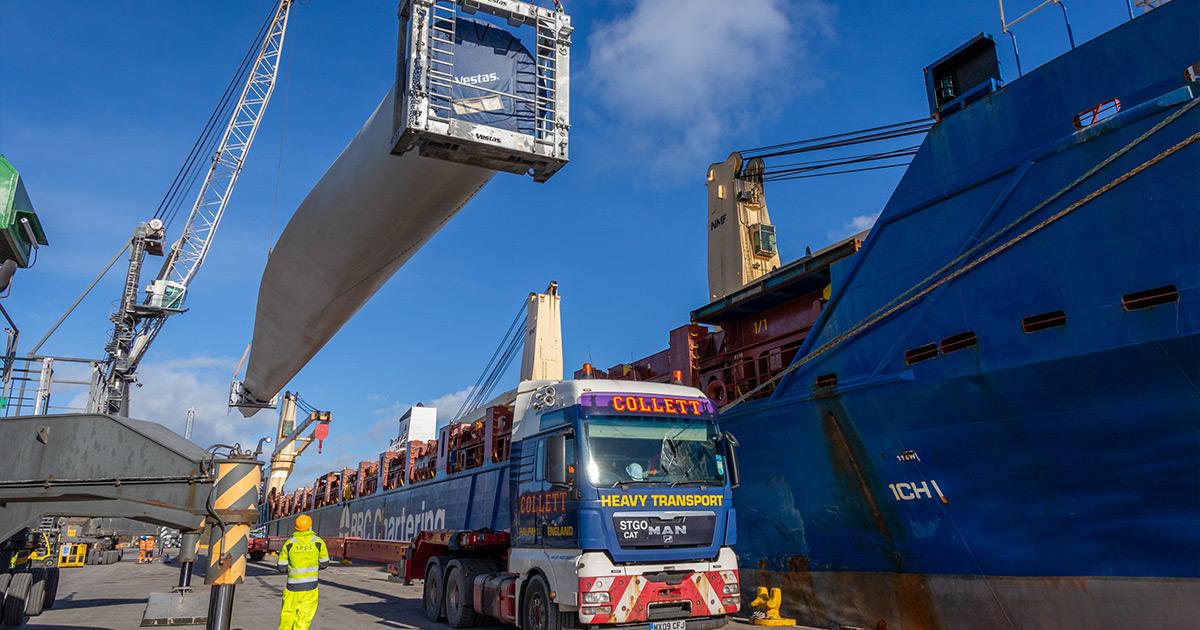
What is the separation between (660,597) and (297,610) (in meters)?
4.03

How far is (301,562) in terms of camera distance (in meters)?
7.73

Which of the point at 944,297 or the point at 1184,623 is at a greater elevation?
the point at 944,297

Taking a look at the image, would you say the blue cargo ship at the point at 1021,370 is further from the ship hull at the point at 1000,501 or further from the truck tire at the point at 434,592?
the truck tire at the point at 434,592

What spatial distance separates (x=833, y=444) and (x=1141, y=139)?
18.6 ft

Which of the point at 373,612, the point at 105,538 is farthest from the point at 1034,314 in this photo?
the point at 105,538

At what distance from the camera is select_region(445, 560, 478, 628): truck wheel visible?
10.8m

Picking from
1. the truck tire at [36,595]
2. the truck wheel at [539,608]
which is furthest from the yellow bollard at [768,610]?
the truck tire at [36,595]

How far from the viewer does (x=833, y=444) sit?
11062 mm

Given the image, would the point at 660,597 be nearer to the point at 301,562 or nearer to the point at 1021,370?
the point at 301,562

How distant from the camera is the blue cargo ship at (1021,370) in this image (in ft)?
25.1

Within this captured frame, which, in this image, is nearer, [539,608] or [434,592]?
[539,608]

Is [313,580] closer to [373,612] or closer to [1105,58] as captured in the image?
[373,612]

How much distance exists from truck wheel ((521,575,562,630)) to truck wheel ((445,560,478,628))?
6.31 feet

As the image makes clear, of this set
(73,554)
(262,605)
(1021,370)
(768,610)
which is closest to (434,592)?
(262,605)
